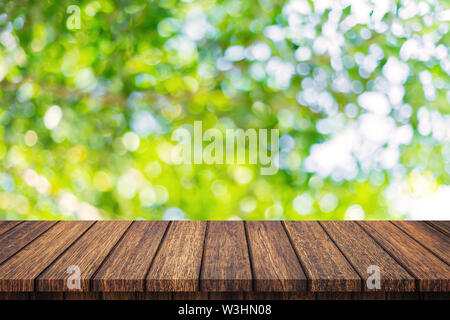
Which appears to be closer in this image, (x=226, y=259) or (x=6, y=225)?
(x=226, y=259)

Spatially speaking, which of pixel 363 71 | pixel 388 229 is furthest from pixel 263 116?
pixel 388 229

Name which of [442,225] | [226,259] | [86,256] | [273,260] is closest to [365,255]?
[273,260]

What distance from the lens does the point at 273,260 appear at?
4.24ft

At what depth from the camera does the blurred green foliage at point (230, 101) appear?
201 centimetres

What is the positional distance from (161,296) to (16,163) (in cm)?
124

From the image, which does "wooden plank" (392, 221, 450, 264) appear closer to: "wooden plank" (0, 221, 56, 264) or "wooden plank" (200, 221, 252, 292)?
"wooden plank" (200, 221, 252, 292)

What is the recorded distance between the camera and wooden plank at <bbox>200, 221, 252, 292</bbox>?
1.16 m

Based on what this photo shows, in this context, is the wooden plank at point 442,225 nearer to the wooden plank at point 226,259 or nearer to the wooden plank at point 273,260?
the wooden plank at point 273,260

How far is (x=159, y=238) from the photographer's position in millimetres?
1495

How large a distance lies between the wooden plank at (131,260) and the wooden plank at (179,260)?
0.08 ft

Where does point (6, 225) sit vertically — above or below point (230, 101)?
below

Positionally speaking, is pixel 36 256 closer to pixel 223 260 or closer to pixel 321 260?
pixel 223 260

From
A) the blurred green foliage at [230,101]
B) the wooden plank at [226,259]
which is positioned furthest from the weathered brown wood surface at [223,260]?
the blurred green foliage at [230,101]

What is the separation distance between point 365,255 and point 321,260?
14 cm
